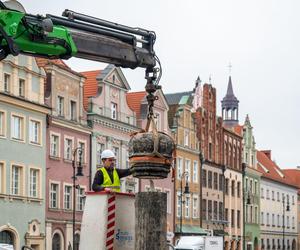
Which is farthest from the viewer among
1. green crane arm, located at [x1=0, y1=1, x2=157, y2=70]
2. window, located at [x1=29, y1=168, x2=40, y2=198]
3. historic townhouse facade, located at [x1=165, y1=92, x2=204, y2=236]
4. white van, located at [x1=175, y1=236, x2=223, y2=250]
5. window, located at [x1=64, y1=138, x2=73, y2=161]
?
historic townhouse facade, located at [x1=165, y1=92, x2=204, y2=236]

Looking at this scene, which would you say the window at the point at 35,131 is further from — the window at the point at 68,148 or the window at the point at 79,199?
the window at the point at 79,199

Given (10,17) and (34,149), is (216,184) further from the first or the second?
(10,17)

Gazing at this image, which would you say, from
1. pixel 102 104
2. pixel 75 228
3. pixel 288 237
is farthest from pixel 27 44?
pixel 288 237

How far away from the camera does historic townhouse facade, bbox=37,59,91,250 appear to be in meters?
42.2

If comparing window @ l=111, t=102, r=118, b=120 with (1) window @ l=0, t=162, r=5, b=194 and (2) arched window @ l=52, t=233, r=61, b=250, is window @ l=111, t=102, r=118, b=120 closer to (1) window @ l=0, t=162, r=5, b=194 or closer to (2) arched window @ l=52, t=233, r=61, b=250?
(2) arched window @ l=52, t=233, r=61, b=250

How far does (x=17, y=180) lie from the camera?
1566 inches

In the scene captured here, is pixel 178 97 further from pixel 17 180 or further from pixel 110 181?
pixel 110 181

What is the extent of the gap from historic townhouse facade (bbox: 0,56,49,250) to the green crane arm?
27980 mm

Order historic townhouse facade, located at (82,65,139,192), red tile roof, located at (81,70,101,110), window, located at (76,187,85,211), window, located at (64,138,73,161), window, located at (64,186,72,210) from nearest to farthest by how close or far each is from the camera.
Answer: window, located at (64,186,72,210)
window, located at (64,138,73,161)
window, located at (76,187,85,211)
historic townhouse facade, located at (82,65,139,192)
red tile roof, located at (81,70,101,110)

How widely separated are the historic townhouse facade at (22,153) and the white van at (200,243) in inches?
394

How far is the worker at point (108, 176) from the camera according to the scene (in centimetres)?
1009

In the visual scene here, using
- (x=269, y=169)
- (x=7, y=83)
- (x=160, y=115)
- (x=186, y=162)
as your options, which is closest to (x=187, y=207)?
(x=186, y=162)

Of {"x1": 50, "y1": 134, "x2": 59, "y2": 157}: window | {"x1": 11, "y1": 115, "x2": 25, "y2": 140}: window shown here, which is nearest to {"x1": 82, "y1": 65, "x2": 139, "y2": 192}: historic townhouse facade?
{"x1": 50, "y1": 134, "x2": 59, "y2": 157}: window

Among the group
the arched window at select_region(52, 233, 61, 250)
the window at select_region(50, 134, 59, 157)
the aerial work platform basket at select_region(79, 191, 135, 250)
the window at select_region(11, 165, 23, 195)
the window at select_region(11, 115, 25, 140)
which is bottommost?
the arched window at select_region(52, 233, 61, 250)
